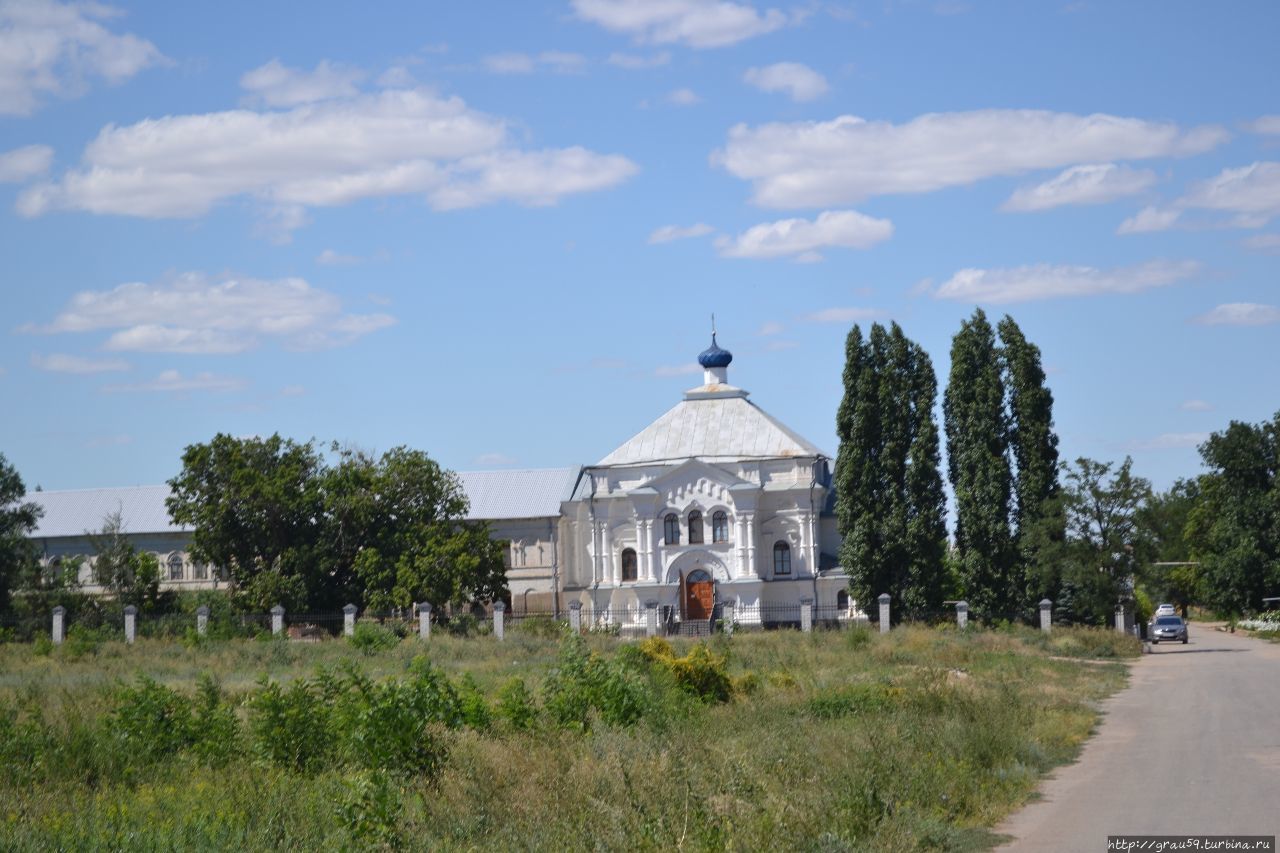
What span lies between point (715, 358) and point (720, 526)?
30.1 feet

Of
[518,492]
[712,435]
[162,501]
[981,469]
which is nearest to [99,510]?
[162,501]

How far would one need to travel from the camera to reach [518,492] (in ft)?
237

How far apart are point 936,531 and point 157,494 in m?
44.1

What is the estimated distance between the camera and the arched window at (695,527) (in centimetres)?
A: 5450

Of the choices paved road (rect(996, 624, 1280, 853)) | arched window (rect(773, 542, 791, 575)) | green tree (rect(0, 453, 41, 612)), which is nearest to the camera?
paved road (rect(996, 624, 1280, 853))

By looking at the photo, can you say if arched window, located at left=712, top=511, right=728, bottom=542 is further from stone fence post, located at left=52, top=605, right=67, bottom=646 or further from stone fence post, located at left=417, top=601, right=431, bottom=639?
stone fence post, located at left=52, top=605, right=67, bottom=646

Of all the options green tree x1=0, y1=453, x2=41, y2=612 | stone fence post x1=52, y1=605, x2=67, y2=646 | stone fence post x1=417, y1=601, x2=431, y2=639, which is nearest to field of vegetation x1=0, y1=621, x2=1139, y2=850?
stone fence post x1=417, y1=601, x2=431, y2=639

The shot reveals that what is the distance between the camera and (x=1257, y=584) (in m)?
61.8

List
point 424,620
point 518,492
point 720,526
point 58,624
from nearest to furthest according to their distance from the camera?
point 424,620 < point 58,624 < point 720,526 < point 518,492

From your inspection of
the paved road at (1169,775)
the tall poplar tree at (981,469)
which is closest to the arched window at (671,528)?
the tall poplar tree at (981,469)

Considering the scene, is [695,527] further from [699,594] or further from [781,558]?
[781,558]

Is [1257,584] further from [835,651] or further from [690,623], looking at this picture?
[835,651]

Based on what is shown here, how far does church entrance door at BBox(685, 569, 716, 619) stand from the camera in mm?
53969

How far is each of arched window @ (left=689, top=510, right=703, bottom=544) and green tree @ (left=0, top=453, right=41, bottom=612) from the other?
23333 mm
